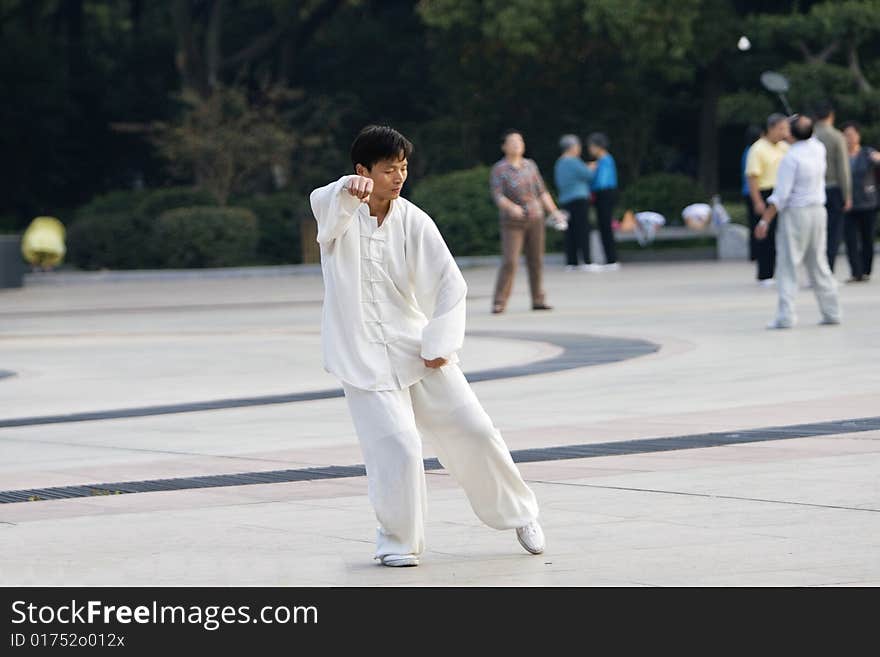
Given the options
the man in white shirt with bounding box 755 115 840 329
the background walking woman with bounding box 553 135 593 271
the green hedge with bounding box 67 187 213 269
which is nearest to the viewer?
the man in white shirt with bounding box 755 115 840 329

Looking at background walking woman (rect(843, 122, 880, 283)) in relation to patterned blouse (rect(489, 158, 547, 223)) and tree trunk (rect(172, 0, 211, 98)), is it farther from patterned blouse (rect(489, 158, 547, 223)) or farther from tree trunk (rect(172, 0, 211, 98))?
tree trunk (rect(172, 0, 211, 98))

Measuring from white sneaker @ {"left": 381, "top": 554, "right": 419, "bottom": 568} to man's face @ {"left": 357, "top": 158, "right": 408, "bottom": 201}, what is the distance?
4.05ft

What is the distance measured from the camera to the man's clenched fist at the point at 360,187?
6.48 m

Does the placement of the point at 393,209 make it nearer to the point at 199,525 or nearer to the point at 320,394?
the point at 199,525

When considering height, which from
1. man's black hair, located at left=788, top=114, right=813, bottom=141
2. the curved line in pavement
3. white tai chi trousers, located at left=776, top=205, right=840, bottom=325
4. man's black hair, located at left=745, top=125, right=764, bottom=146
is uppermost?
man's black hair, located at left=788, top=114, right=813, bottom=141

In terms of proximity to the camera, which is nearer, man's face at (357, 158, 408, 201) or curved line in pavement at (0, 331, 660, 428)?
man's face at (357, 158, 408, 201)

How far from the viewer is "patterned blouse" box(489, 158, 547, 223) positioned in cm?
1952

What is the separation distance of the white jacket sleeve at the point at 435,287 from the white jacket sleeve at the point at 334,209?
251mm

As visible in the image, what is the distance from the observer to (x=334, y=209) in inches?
260

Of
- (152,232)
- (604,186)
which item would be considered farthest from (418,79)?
(604,186)

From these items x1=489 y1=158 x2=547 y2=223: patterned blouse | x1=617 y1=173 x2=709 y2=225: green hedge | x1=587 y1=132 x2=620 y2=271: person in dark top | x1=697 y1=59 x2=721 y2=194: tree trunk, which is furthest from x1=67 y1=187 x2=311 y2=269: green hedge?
x1=489 y1=158 x2=547 y2=223: patterned blouse

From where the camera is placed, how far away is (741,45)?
121 feet
